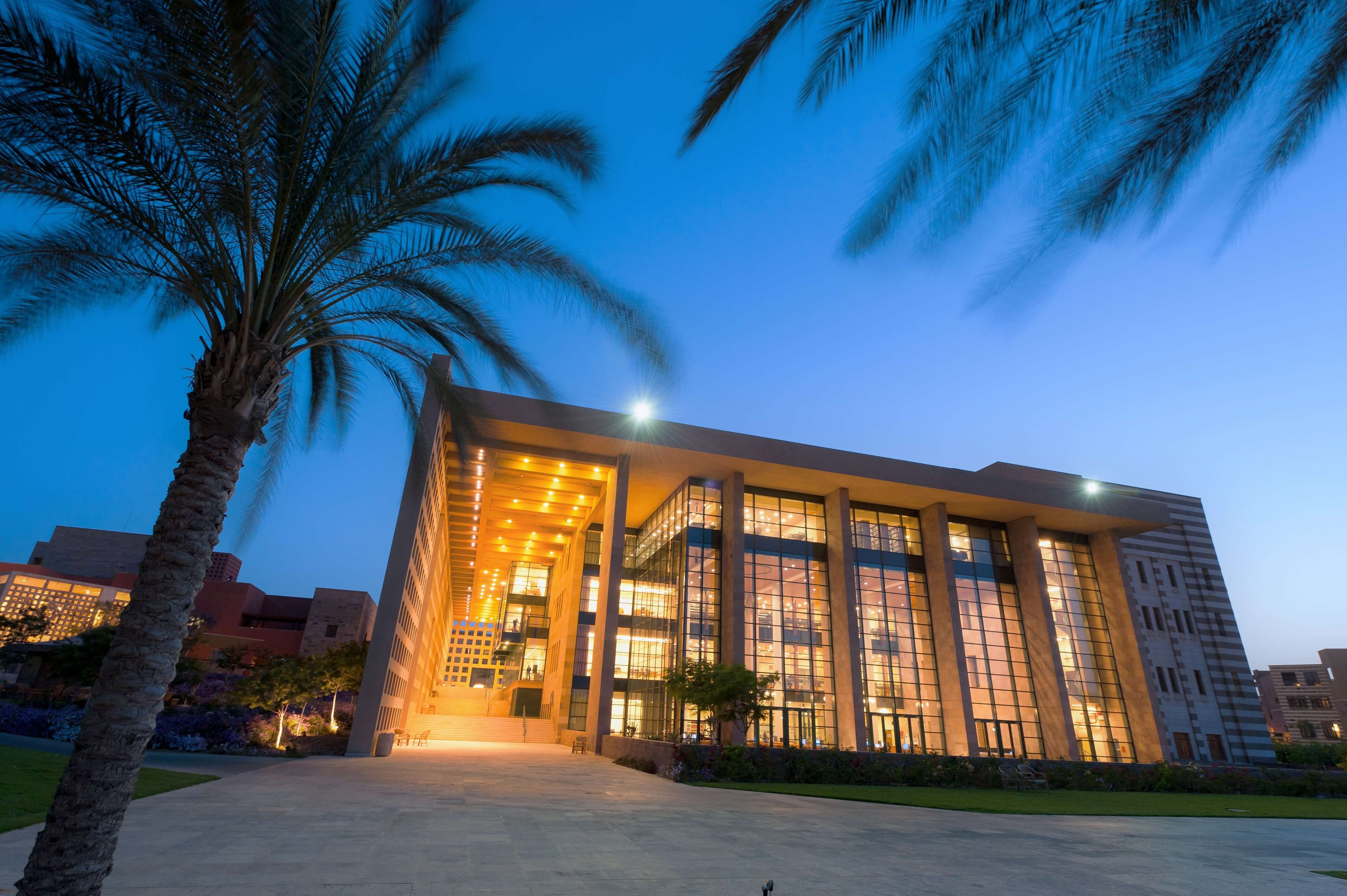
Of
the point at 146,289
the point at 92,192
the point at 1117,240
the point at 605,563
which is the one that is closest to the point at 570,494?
the point at 605,563

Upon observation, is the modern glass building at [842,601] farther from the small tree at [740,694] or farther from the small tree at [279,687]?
the small tree at [740,694]

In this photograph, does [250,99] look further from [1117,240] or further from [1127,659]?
[1127,659]

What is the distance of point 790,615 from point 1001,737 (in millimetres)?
13504

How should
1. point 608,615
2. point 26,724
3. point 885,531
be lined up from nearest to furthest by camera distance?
point 26,724 → point 608,615 → point 885,531

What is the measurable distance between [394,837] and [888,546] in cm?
3505

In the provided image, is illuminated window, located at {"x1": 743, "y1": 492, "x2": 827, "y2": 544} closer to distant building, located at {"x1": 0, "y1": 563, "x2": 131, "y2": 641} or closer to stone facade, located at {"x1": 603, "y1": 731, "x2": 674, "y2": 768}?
stone facade, located at {"x1": 603, "y1": 731, "x2": 674, "y2": 768}

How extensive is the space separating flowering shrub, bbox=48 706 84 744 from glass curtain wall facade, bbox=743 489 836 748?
27.0 meters

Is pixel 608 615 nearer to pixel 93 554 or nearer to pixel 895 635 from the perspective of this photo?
pixel 895 635

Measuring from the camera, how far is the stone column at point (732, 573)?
3347 centimetres

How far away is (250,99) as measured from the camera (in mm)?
6215

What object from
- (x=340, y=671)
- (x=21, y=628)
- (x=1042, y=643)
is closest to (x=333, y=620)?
(x=21, y=628)

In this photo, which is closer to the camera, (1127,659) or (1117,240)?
(1117,240)

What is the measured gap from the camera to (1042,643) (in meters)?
37.8

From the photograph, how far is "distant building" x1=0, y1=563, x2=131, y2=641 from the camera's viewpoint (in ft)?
215
